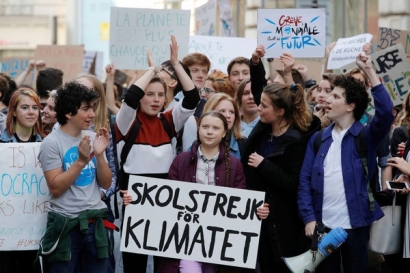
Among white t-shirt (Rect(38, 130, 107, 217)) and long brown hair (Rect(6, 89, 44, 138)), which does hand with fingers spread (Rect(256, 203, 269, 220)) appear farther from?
long brown hair (Rect(6, 89, 44, 138))

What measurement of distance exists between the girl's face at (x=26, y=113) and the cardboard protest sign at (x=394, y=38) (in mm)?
4470

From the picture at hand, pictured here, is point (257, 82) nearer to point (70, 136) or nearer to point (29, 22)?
point (70, 136)

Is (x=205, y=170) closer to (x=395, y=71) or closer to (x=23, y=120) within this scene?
(x=23, y=120)

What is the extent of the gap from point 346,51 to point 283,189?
3883 mm

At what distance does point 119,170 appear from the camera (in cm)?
845

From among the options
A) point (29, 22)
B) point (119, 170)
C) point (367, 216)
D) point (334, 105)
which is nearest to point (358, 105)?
point (334, 105)

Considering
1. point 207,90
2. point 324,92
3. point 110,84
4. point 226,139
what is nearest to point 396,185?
point 226,139

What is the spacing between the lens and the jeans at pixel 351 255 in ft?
25.7

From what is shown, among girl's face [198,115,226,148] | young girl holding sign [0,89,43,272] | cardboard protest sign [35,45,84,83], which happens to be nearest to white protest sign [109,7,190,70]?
young girl holding sign [0,89,43,272]

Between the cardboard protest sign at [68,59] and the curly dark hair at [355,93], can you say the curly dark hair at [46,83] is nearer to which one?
the curly dark hair at [355,93]

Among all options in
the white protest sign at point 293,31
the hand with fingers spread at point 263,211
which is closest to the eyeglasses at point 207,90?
the white protest sign at point 293,31

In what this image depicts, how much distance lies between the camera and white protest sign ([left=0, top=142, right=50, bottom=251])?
26.7 ft

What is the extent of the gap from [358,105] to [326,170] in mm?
554

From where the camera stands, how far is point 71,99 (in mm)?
7738
